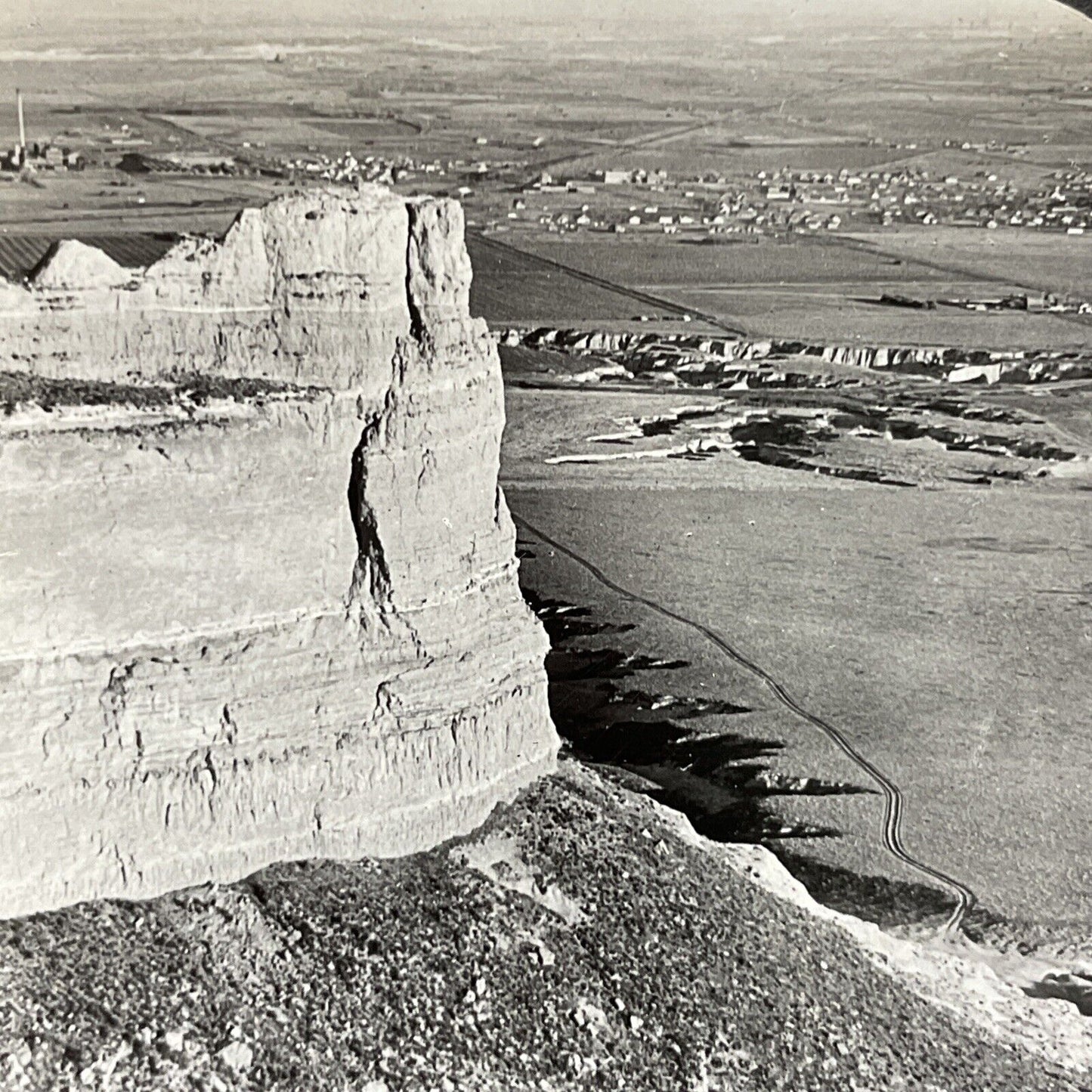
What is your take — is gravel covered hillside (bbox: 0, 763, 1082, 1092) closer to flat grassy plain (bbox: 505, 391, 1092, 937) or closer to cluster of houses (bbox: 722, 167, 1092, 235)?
flat grassy plain (bbox: 505, 391, 1092, 937)

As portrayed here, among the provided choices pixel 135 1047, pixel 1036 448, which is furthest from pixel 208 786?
pixel 1036 448

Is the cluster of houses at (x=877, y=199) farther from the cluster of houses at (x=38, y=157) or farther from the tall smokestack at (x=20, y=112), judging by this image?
the tall smokestack at (x=20, y=112)

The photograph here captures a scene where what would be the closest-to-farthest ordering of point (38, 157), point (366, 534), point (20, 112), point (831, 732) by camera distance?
point (366, 534) < point (831, 732) < point (20, 112) < point (38, 157)

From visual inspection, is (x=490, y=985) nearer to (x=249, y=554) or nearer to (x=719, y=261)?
(x=249, y=554)

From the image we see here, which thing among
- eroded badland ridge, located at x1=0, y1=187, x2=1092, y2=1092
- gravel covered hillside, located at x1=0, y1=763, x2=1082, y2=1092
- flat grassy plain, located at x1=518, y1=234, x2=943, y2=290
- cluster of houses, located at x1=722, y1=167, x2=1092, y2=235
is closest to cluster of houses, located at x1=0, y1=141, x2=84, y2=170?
flat grassy plain, located at x1=518, y1=234, x2=943, y2=290

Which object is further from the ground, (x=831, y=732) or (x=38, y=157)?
(x=38, y=157)

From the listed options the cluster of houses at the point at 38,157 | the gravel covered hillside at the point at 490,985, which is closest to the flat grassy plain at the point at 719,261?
the cluster of houses at the point at 38,157

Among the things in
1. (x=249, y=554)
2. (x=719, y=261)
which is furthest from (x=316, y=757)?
(x=719, y=261)
